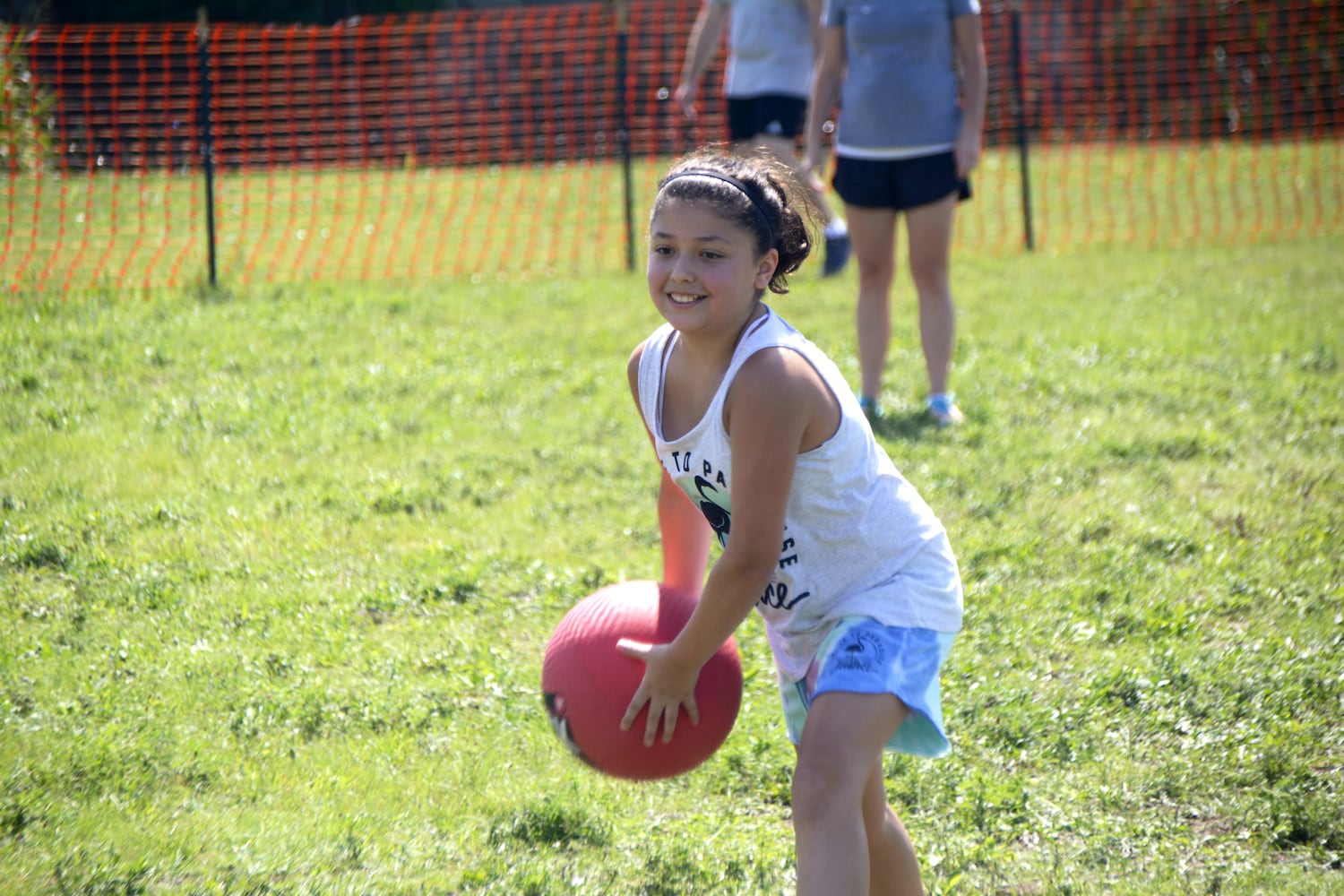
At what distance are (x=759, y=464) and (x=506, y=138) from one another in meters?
13.5

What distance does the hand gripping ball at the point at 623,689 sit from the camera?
268cm

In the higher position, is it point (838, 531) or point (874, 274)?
point (874, 274)

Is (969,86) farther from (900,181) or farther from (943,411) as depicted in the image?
(943,411)

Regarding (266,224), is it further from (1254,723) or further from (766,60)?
(1254,723)

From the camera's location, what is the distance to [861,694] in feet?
7.76

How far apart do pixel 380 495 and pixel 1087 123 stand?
1325 cm

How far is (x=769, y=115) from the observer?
8.48m

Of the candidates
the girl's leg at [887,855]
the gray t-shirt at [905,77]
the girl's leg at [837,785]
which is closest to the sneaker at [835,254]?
the gray t-shirt at [905,77]

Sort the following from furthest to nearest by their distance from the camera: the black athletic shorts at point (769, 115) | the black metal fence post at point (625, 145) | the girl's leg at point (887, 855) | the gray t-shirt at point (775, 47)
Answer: the black metal fence post at point (625, 145) < the black athletic shorts at point (769, 115) < the gray t-shirt at point (775, 47) < the girl's leg at point (887, 855)

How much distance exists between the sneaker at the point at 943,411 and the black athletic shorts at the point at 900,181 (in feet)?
2.94

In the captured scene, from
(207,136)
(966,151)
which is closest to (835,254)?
(966,151)

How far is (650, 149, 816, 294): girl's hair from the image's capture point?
2.53m

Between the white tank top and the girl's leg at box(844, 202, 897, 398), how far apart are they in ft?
11.7

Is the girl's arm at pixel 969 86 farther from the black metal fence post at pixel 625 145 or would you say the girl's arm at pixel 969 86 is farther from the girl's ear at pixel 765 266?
the black metal fence post at pixel 625 145
